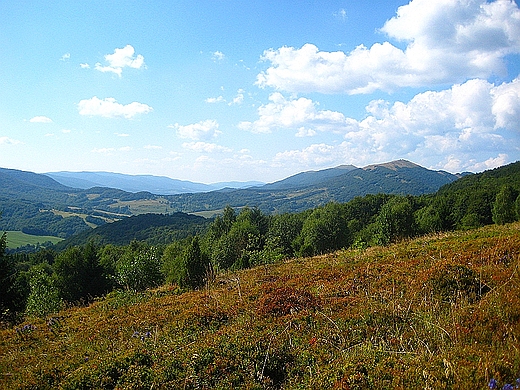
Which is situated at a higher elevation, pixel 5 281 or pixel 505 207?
pixel 505 207

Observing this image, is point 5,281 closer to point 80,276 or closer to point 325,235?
point 80,276

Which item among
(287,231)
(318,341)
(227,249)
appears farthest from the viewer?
(287,231)

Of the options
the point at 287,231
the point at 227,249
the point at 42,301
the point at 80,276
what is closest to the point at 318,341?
the point at 42,301

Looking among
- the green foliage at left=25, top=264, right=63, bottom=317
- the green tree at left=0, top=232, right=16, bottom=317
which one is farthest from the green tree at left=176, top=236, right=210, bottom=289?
the green tree at left=0, top=232, right=16, bottom=317

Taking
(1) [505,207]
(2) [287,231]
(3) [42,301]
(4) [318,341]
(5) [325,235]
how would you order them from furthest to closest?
(2) [287,231] → (5) [325,235] → (1) [505,207] → (3) [42,301] → (4) [318,341]

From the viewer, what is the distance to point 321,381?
442 cm

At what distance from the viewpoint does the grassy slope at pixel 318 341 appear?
435 cm

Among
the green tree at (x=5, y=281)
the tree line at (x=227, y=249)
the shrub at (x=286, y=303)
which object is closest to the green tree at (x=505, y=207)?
the tree line at (x=227, y=249)

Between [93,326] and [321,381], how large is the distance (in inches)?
328

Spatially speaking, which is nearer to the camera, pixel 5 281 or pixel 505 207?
pixel 5 281

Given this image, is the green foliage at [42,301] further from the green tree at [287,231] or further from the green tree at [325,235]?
the green tree at [287,231]

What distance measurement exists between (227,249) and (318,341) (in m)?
50.2

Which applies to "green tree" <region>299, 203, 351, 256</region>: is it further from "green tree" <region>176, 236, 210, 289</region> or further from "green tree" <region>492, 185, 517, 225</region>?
"green tree" <region>176, 236, 210, 289</region>

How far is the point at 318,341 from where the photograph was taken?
5969mm
